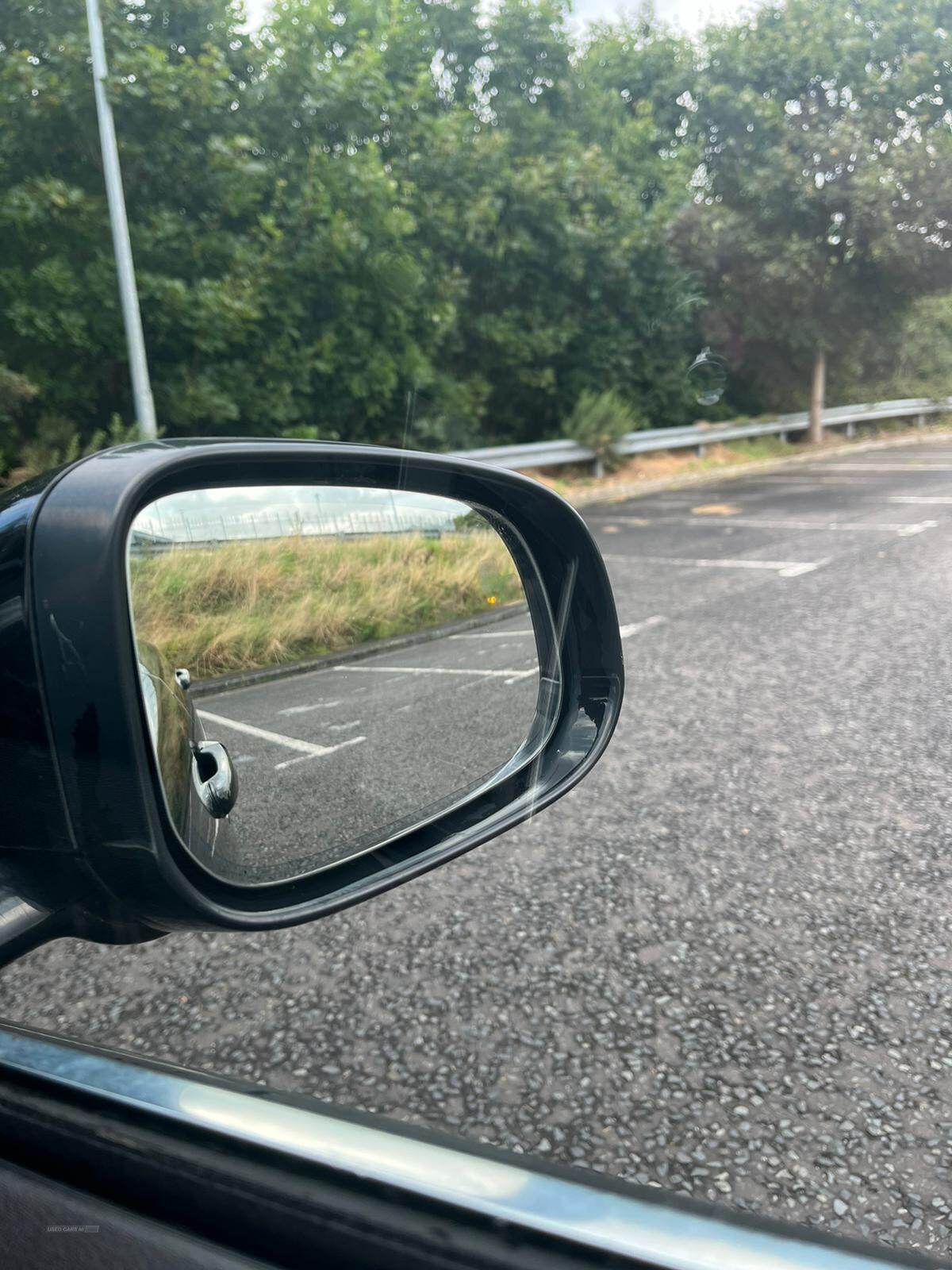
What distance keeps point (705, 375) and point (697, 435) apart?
270 cm

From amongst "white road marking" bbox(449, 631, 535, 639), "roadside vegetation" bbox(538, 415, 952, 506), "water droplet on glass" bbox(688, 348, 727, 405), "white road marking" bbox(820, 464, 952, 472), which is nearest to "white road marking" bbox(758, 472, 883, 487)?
"white road marking" bbox(820, 464, 952, 472)

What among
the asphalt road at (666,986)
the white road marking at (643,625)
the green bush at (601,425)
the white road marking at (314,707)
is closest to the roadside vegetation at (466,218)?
the green bush at (601,425)

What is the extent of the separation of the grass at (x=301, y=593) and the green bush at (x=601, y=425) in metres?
15.3

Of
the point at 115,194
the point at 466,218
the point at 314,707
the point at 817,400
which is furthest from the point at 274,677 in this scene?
the point at 817,400

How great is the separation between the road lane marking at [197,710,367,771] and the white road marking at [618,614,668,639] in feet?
16.7

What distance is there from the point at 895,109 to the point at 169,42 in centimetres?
1377

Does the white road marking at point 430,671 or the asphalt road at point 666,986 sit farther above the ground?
the white road marking at point 430,671

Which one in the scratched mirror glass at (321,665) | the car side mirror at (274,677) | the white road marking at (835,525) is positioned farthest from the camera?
the white road marking at (835,525)

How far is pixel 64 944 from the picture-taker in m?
2.76

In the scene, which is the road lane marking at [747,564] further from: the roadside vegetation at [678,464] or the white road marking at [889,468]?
the white road marking at [889,468]

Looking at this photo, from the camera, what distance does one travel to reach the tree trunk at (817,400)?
2118 cm

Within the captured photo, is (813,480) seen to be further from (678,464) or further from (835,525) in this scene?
(835,525)

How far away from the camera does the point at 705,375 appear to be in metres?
20.4

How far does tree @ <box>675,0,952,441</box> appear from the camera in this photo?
18.1 meters
